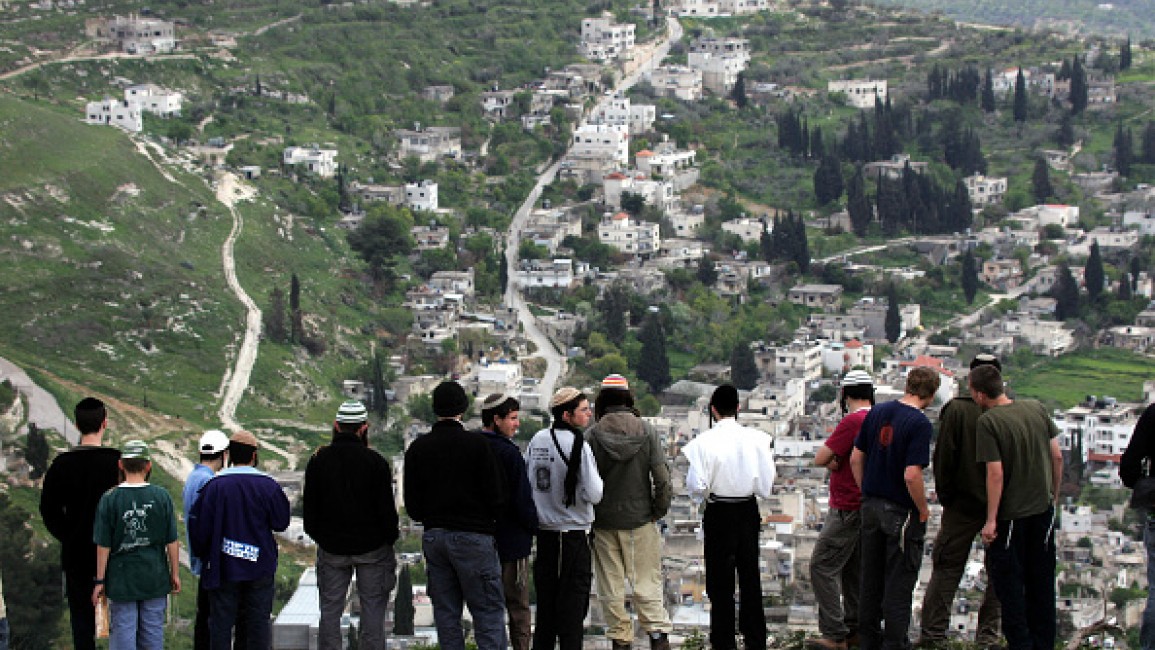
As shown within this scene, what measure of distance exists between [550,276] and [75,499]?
4385 cm

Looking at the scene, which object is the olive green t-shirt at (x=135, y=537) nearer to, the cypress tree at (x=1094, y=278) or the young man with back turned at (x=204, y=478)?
the young man with back turned at (x=204, y=478)

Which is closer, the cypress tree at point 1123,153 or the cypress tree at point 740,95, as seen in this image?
the cypress tree at point 1123,153

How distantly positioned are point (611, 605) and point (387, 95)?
59.1 m

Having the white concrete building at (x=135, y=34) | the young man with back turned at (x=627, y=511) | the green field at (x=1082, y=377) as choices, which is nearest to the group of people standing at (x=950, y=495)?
the young man with back turned at (x=627, y=511)

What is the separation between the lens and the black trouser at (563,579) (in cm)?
974

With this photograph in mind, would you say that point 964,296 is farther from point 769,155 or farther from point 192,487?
point 192,487

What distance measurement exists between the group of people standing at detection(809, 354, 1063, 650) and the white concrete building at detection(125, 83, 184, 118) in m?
49.8

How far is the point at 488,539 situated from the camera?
938 cm

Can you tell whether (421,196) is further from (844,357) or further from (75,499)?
(75,499)

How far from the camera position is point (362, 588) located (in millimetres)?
9672

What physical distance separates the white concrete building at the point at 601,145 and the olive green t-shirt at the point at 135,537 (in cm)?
5594

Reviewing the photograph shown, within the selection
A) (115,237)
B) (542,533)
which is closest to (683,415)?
(115,237)

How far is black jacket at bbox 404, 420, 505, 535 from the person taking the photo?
9.31 meters

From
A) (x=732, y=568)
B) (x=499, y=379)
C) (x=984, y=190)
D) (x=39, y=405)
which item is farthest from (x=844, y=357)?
(x=732, y=568)
